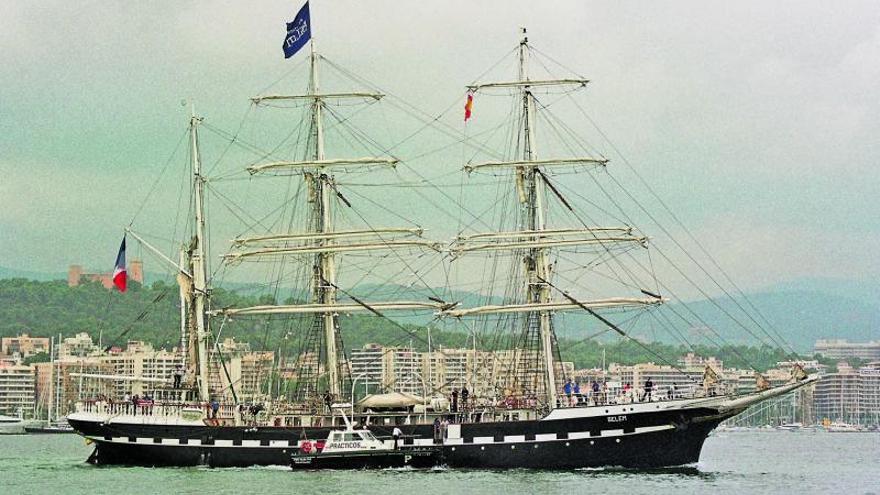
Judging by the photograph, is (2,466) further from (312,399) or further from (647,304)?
(647,304)

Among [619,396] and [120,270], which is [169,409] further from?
[619,396]

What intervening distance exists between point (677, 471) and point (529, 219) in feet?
50.8

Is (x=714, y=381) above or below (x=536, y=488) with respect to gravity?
above

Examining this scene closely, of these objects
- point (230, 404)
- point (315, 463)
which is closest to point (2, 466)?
point (230, 404)

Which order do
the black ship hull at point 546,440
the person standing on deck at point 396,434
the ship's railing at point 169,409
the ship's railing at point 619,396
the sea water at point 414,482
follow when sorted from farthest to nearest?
the ship's railing at point 169,409, the person standing on deck at point 396,434, the ship's railing at point 619,396, the black ship hull at point 546,440, the sea water at point 414,482

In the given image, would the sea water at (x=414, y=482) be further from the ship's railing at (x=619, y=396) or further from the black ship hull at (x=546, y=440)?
the ship's railing at (x=619, y=396)

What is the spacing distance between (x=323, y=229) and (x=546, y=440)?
19.5m

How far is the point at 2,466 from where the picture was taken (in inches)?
3374

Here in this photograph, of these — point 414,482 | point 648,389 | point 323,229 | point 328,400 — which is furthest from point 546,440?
point 323,229

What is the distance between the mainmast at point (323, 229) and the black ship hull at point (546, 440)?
6343mm

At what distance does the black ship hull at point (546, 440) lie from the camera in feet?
217

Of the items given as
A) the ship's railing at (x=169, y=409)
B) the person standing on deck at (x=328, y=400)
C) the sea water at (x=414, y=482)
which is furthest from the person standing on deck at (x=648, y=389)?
the ship's railing at (x=169, y=409)

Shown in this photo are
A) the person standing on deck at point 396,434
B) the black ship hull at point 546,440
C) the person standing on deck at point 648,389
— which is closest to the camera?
the person standing on deck at point 648,389

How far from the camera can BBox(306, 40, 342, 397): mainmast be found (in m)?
76.8
